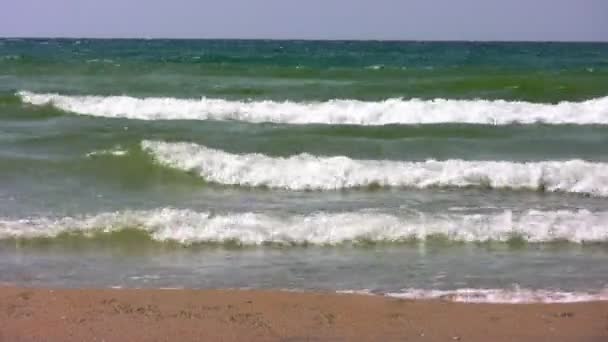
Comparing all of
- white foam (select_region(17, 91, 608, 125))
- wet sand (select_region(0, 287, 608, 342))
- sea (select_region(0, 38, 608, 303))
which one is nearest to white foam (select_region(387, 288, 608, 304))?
sea (select_region(0, 38, 608, 303))

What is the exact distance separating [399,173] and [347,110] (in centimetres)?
604

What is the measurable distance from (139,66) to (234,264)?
71.8 ft

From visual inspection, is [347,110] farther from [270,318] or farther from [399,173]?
→ [270,318]

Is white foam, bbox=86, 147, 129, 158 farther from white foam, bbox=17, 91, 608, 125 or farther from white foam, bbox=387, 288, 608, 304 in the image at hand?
white foam, bbox=387, 288, 608, 304

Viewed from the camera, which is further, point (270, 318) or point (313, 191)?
point (313, 191)

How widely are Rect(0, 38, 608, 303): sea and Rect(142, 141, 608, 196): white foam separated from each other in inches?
1.0

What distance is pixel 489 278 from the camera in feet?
22.4

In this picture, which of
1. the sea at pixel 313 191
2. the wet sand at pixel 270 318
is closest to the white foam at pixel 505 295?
the sea at pixel 313 191

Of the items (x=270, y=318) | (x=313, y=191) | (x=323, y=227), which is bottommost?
(x=270, y=318)

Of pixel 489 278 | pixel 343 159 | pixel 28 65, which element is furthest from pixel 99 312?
pixel 28 65

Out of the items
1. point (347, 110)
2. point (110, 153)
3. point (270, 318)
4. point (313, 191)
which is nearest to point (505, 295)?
point (270, 318)

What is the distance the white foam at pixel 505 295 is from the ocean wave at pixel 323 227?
1.63 m

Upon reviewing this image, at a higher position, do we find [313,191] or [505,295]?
[313,191]

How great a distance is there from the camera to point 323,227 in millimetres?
8258
